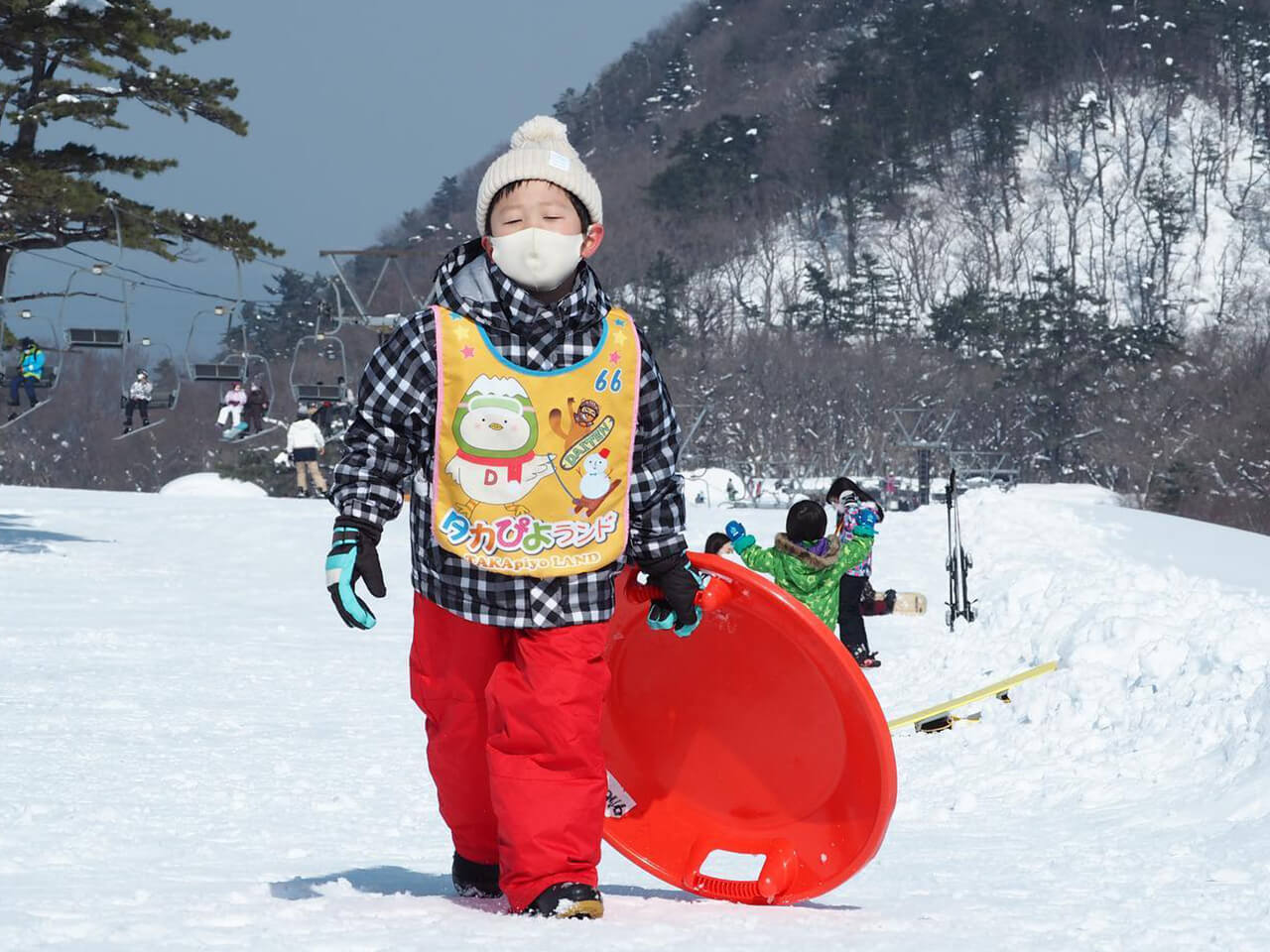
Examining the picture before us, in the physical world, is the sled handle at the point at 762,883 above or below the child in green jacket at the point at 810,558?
below

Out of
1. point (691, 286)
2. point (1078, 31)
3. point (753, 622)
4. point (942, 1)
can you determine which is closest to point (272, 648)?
point (753, 622)

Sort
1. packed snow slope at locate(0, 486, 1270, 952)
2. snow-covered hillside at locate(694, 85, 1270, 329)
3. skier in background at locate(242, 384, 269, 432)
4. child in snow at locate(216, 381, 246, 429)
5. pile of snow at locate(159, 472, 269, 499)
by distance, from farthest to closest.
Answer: snow-covered hillside at locate(694, 85, 1270, 329)
pile of snow at locate(159, 472, 269, 499)
skier in background at locate(242, 384, 269, 432)
child in snow at locate(216, 381, 246, 429)
packed snow slope at locate(0, 486, 1270, 952)

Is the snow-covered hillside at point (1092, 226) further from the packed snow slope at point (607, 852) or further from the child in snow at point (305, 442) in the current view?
the packed snow slope at point (607, 852)

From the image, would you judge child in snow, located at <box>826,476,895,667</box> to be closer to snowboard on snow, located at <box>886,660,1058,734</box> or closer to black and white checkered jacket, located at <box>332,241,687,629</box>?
snowboard on snow, located at <box>886,660,1058,734</box>

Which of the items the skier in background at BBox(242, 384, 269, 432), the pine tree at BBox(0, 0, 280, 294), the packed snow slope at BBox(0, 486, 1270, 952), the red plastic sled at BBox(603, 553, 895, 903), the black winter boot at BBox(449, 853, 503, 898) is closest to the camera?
the packed snow slope at BBox(0, 486, 1270, 952)

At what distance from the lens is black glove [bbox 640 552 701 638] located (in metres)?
3.97

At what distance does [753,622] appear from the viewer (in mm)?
4230

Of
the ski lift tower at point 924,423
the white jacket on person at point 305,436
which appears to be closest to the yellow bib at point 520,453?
the white jacket on person at point 305,436

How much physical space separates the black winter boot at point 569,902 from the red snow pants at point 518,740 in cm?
3

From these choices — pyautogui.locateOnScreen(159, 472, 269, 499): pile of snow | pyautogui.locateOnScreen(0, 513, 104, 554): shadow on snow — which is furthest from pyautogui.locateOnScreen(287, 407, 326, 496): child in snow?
pyautogui.locateOnScreen(159, 472, 269, 499): pile of snow

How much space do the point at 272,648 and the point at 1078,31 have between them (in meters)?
161

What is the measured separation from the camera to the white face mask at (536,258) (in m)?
→ 3.89

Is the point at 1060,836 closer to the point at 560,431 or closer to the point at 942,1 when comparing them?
the point at 560,431

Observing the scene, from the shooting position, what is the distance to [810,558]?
31.9ft
